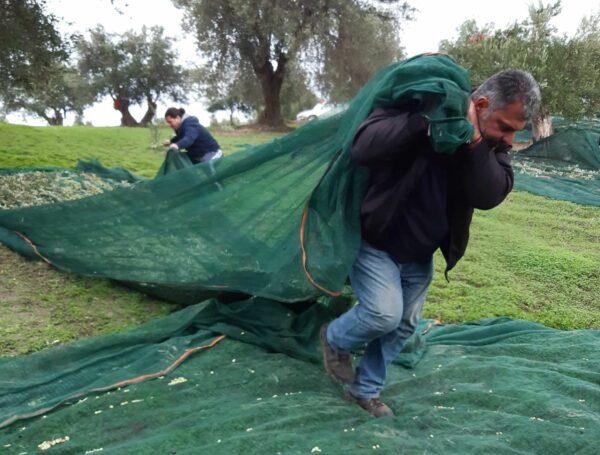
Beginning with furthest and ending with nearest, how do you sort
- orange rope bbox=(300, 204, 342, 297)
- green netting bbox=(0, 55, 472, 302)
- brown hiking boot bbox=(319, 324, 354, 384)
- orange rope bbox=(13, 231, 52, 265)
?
1. orange rope bbox=(13, 231, 52, 265)
2. brown hiking boot bbox=(319, 324, 354, 384)
3. orange rope bbox=(300, 204, 342, 297)
4. green netting bbox=(0, 55, 472, 302)

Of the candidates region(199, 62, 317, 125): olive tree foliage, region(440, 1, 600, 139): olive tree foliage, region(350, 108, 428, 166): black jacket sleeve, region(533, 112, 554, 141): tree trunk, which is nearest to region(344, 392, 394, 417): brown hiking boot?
region(350, 108, 428, 166): black jacket sleeve

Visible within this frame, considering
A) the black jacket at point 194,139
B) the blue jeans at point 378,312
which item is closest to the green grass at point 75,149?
the black jacket at point 194,139

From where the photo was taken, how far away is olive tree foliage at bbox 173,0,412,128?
19.5 m

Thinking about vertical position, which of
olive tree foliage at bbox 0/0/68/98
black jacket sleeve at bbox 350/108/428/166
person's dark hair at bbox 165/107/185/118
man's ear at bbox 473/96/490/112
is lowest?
black jacket sleeve at bbox 350/108/428/166

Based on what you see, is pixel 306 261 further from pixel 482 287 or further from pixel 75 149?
pixel 75 149

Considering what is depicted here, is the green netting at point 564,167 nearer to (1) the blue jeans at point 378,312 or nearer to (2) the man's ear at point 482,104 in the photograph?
(1) the blue jeans at point 378,312

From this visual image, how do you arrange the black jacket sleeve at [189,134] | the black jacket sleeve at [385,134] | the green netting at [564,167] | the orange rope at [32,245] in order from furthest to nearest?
the green netting at [564,167]
the black jacket sleeve at [189,134]
the orange rope at [32,245]
the black jacket sleeve at [385,134]

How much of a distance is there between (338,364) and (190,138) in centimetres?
465

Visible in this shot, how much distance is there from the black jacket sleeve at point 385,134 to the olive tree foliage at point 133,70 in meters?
30.9

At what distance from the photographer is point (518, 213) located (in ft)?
29.9

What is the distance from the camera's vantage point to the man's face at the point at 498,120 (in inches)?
84.2

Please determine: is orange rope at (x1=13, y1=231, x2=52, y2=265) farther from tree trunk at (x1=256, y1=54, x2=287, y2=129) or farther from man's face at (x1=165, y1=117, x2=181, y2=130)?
tree trunk at (x1=256, y1=54, x2=287, y2=129)

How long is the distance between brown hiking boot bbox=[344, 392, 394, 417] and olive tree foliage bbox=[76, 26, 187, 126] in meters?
30.7

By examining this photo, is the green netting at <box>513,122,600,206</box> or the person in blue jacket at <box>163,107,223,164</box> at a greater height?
the person in blue jacket at <box>163,107,223,164</box>
